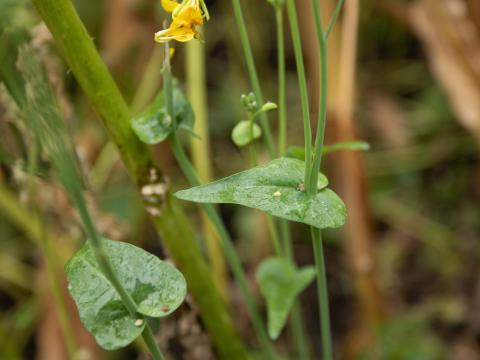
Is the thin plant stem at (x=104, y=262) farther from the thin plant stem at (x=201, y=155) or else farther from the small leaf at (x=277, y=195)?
the thin plant stem at (x=201, y=155)

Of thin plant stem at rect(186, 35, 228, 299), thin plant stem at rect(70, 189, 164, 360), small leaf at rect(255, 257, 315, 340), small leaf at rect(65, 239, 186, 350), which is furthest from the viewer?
thin plant stem at rect(186, 35, 228, 299)

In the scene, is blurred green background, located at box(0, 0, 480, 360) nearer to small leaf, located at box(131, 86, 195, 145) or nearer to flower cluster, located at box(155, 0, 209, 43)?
small leaf, located at box(131, 86, 195, 145)

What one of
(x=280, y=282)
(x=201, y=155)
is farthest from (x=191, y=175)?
(x=201, y=155)

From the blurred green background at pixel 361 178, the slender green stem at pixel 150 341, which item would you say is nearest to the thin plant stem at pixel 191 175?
the slender green stem at pixel 150 341

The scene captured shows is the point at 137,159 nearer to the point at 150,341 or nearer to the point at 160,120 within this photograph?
the point at 160,120

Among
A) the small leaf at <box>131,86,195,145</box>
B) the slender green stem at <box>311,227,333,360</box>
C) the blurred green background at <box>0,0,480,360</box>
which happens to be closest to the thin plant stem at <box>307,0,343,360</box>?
the slender green stem at <box>311,227,333,360</box>

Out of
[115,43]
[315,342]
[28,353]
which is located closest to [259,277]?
[315,342]

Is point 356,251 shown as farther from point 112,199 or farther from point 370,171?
point 112,199
